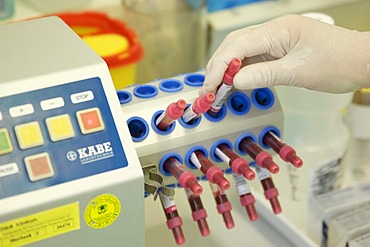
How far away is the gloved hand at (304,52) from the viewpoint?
0.79 meters

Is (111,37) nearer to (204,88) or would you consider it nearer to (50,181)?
(204,88)

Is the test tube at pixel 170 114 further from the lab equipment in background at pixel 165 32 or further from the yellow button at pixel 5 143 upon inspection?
the lab equipment in background at pixel 165 32

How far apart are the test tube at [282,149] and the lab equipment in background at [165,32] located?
726 millimetres

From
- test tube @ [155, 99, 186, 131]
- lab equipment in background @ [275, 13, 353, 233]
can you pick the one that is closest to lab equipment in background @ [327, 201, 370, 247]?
lab equipment in background @ [275, 13, 353, 233]

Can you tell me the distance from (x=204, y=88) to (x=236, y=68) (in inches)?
2.0

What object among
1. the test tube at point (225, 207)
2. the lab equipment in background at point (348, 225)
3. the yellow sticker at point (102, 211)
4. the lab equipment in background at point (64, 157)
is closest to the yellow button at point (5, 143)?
the lab equipment in background at point (64, 157)

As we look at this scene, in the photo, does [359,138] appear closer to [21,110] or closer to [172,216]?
[172,216]

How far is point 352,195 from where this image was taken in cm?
101

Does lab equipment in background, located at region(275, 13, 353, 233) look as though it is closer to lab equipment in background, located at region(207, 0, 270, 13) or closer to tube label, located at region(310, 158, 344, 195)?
tube label, located at region(310, 158, 344, 195)

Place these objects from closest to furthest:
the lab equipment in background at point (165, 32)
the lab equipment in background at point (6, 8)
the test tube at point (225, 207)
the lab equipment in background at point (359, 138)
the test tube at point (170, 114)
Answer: the test tube at point (170, 114), the test tube at point (225, 207), the lab equipment in background at point (359, 138), the lab equipment in background at point (6, 8), the lab equipment in background at point (165, 32)

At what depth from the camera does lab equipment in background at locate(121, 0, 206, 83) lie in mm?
1527

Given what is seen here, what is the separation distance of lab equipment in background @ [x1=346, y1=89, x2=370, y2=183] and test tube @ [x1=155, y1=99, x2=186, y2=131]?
0.60 meters

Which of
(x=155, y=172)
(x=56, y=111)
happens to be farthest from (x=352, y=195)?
(x=56, y=111)

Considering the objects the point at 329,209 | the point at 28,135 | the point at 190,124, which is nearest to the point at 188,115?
the point at 190,124
